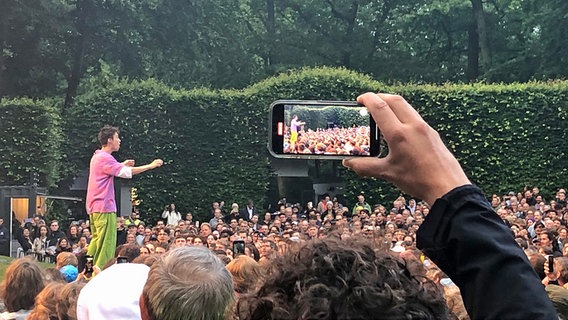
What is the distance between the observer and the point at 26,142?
20969 mm

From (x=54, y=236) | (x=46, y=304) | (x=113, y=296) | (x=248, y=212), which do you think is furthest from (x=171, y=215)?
(x=113, y=296)

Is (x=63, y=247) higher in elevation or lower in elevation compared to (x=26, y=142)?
lower

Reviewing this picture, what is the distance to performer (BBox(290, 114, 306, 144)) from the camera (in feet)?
7.71

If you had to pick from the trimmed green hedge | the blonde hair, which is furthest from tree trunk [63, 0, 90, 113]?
the blonde hair

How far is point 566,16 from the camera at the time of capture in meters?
30.6

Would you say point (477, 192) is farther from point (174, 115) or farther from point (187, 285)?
point (174, 115)

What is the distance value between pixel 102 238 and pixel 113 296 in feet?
21.1

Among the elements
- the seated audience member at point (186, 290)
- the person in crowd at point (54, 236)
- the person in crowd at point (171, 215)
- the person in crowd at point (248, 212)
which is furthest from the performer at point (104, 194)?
the person in crowd at point (171, 215)

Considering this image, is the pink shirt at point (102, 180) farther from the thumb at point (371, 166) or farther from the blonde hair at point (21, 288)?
the thumb at point (371, 166)

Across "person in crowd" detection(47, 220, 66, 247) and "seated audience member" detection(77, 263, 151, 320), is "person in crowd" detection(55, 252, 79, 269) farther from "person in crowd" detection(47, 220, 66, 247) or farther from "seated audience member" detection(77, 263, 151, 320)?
"person in crowd" detection(47, 220, 66, 247)

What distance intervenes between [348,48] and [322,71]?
13013 millimetres

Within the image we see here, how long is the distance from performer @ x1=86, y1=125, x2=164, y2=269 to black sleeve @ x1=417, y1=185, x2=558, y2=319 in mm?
7682

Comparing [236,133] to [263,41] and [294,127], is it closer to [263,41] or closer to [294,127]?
[263,41]

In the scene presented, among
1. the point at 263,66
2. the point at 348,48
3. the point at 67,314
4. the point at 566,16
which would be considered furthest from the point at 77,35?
the point at 67,314
